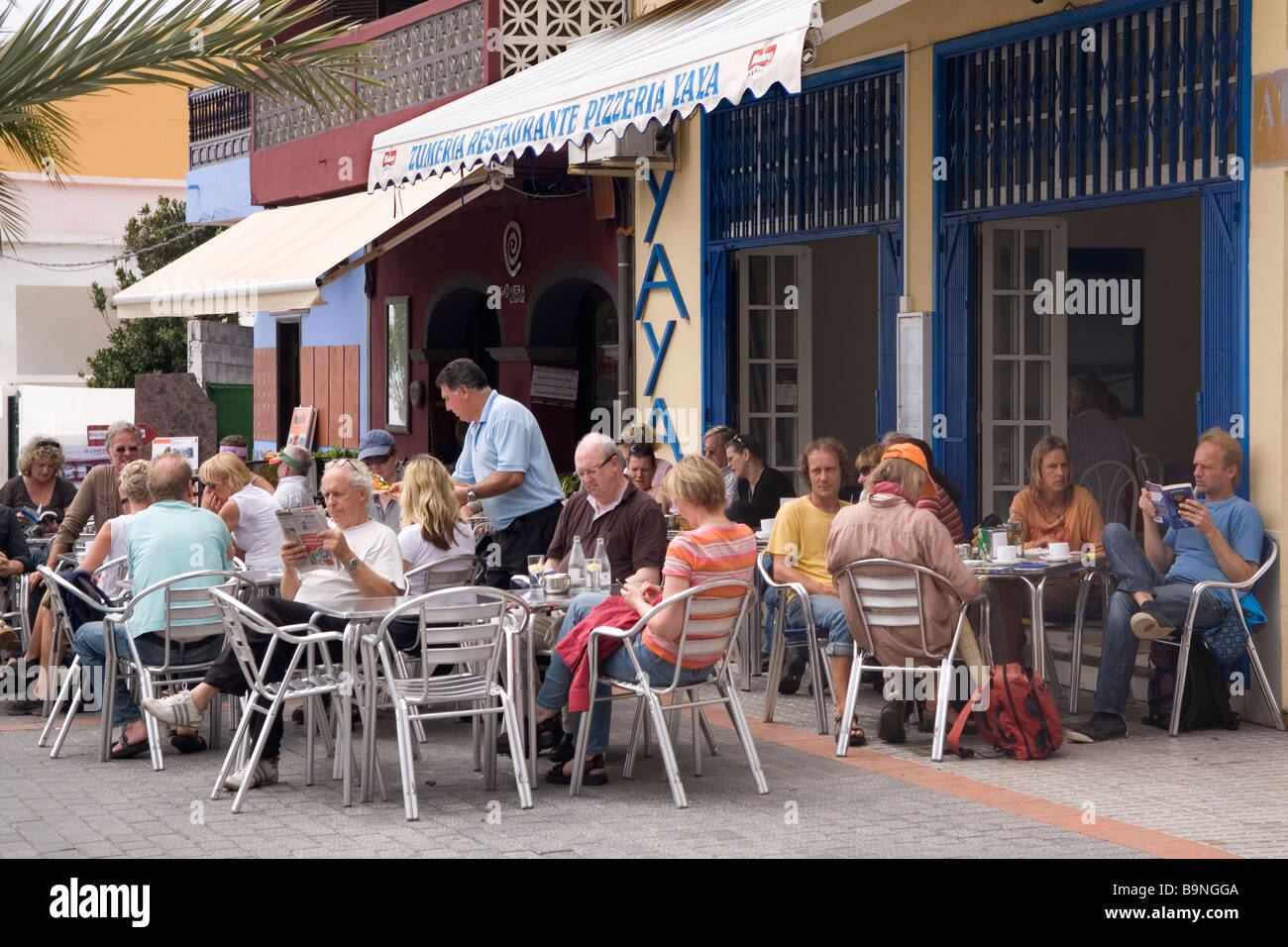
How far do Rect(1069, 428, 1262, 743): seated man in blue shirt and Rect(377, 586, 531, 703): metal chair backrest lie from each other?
2.90m

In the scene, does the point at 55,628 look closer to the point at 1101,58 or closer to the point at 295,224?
the point at 1101,58

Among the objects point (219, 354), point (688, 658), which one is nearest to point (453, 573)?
point (688, 658)

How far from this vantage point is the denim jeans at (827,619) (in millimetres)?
8234

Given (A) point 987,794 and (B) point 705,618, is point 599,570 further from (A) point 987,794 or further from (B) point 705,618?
(A) point 987,794

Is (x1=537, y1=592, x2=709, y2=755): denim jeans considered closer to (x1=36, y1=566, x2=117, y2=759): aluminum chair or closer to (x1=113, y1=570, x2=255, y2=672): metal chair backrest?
(x1=113, y1=570, x2=255, y2=672): metal chair backrest

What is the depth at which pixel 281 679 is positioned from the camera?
23.5 ft

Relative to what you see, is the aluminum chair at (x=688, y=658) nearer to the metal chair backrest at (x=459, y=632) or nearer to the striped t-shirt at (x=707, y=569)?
the striped t-shirt at (x=707, y=569)

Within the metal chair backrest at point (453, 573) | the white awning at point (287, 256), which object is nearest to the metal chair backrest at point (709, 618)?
the metal chair backrest at point (453, 573)

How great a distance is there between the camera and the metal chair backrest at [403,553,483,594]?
8141mm

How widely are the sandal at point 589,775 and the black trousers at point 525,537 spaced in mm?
1920

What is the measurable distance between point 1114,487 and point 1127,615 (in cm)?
359

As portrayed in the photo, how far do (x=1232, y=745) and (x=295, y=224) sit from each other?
436 inches

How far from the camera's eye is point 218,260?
1656cm

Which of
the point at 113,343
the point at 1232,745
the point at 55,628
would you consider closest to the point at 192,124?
the point at 113,343
